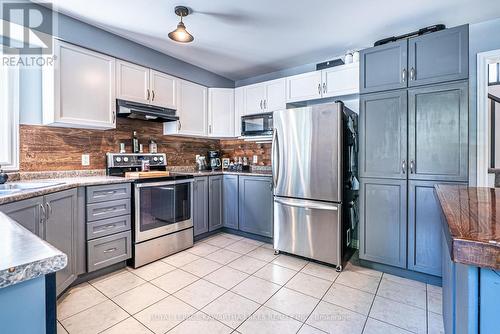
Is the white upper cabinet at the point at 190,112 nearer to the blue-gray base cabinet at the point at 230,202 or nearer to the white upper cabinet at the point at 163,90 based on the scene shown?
the white upper cabinet at the point at 163,90

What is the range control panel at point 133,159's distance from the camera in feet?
9.50

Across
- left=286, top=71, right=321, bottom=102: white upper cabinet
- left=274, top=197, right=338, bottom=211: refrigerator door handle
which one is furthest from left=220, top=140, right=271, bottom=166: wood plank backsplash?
left=274, top=197, right=338, bottom=211: refrigerator door handle

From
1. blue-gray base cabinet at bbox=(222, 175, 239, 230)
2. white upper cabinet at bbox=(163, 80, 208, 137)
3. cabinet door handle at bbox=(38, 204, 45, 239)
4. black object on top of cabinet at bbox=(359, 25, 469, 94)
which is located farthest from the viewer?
blue-gray base cabinet at bbox=(222, 175, 239, 230)

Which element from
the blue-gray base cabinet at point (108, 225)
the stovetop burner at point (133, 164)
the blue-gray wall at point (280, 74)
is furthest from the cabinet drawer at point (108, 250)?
the blue-gray wall at point (280, 74)

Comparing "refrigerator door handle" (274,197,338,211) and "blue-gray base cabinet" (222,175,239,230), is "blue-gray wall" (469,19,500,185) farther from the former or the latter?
"blue-gray base cabinet" (222,175,239,230)

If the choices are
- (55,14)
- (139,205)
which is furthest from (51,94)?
(139,205)

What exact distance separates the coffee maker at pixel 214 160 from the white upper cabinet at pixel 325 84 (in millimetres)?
1512

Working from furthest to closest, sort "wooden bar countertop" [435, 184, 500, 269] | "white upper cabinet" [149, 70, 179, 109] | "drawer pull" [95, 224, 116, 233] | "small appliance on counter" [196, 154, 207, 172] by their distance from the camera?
"small appliance on counter" [196, 154, 207, 172], "white upper cabinet" [149, 70, 179, 109], "drawer pull" [95, 224, 116, 233], "wooden bar countertop" [435, 184, 500, 269]

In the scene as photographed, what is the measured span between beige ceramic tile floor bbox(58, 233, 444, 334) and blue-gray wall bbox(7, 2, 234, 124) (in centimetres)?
177

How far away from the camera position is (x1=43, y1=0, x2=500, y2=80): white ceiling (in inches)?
88.0

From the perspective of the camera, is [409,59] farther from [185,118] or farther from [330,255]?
[185,118]

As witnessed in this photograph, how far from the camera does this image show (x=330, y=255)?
257cm

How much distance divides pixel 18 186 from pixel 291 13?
9.25ft

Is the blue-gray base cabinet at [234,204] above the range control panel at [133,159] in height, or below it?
below
